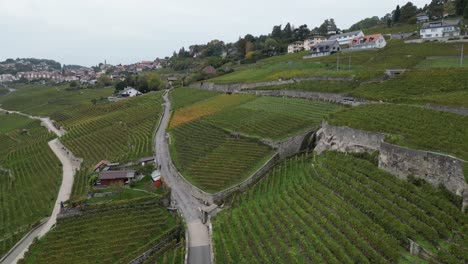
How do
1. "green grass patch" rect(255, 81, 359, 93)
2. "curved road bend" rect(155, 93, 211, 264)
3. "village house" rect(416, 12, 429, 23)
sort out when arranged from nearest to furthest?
"curved road bend" rect(155, 93, 211, 264) < "green grass patch" rect(255, 81, 359, 93) < "village house" rect(416, 12, 429, 23)

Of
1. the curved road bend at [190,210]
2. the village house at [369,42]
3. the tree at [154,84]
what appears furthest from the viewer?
the tree at [154,84]

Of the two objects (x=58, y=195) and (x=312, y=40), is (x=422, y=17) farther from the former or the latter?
(x=58, y=195)

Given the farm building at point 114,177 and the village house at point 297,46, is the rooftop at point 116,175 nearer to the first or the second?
the farm building at point 114,177

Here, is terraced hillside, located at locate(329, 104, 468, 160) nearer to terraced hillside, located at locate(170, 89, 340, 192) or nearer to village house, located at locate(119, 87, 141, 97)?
terraced hillside, located at locate(170, 89, 340, 192)

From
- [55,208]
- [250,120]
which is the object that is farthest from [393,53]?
[55,208]

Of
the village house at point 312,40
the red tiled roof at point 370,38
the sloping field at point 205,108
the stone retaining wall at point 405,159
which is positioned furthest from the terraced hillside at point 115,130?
the village house at point 312,40

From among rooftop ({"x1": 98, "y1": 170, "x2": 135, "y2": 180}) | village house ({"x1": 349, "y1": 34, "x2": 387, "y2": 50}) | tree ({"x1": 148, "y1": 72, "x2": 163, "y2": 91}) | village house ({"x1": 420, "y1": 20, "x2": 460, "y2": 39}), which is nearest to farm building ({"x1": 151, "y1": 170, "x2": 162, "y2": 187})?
rooftop ({"x1": 98, "y1": 170, "x2": 135, "y2": 180})
